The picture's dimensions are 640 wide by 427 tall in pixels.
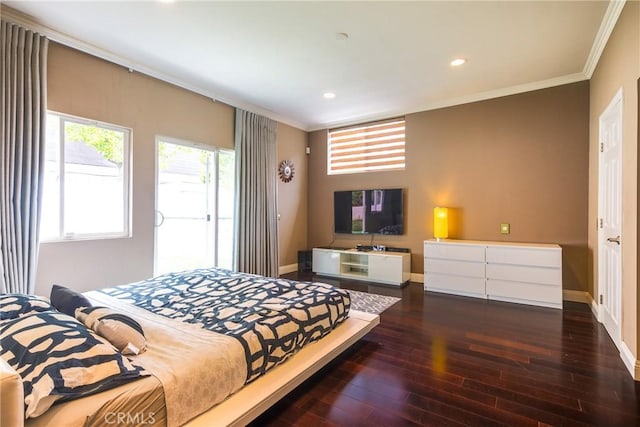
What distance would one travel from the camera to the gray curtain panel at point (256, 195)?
14.9 ft

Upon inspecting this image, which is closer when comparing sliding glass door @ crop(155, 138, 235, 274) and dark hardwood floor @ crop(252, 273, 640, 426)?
dark hardwood floor @ crop(252, 273, 640, 426)

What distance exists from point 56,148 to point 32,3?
1.19 meters

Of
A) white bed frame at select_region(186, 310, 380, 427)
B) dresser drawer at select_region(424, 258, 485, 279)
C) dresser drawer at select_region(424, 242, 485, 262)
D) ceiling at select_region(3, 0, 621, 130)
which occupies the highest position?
ceiling at select_region(3, 0, 621, 130)

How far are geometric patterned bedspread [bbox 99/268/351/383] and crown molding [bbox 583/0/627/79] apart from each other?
10.3ft

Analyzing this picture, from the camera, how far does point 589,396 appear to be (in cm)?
190

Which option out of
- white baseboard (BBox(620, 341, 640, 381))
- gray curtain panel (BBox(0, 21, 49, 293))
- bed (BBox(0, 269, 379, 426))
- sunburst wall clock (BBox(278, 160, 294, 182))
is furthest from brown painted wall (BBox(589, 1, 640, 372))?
gray curtain panel (BBox(0, 21, 49, 293))

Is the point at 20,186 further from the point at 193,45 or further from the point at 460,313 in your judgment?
the point at 460,313

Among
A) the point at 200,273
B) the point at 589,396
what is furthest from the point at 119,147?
the point at 589,396

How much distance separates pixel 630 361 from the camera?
215 centimetres

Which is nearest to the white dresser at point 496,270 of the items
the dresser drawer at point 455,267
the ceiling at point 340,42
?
the dresser drawer at point 455,267

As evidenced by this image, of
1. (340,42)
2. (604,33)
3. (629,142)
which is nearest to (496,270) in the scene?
(629,142)

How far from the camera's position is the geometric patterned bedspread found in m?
1.79

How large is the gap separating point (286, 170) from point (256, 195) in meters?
0.96

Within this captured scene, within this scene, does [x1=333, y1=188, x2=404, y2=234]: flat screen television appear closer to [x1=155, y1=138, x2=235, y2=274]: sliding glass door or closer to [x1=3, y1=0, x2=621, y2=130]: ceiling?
[x1=3, y1=0, x2=621, y2=130]: ceiling
